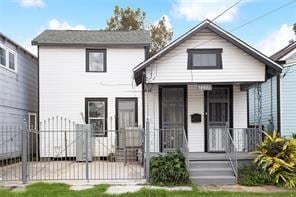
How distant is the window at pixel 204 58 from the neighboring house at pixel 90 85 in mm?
5338

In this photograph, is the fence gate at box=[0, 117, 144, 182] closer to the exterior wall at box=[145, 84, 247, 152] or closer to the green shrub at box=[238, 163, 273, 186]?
the exterior wall at box=[145, 84, 247, 152]

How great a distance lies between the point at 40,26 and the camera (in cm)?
2672

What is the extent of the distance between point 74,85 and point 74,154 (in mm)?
3185

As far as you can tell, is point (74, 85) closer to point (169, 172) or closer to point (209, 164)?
point (209, 164)

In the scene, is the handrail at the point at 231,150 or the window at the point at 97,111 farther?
the window at the point at 97,111

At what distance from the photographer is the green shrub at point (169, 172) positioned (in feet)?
41.3

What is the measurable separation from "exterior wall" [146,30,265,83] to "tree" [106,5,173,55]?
19965 millimetres

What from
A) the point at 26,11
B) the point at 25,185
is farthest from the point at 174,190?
the point at 26,11

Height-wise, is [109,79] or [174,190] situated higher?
[109,79]

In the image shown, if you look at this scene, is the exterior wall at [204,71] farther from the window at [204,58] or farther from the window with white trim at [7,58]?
the window with white trim at [7,58]

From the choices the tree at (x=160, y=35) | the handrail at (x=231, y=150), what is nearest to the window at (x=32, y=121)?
the handrail at (x=231, y=150)

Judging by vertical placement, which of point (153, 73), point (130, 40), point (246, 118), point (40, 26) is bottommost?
point (246, 118)

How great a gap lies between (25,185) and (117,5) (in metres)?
25.1

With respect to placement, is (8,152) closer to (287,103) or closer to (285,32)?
(287,103)
